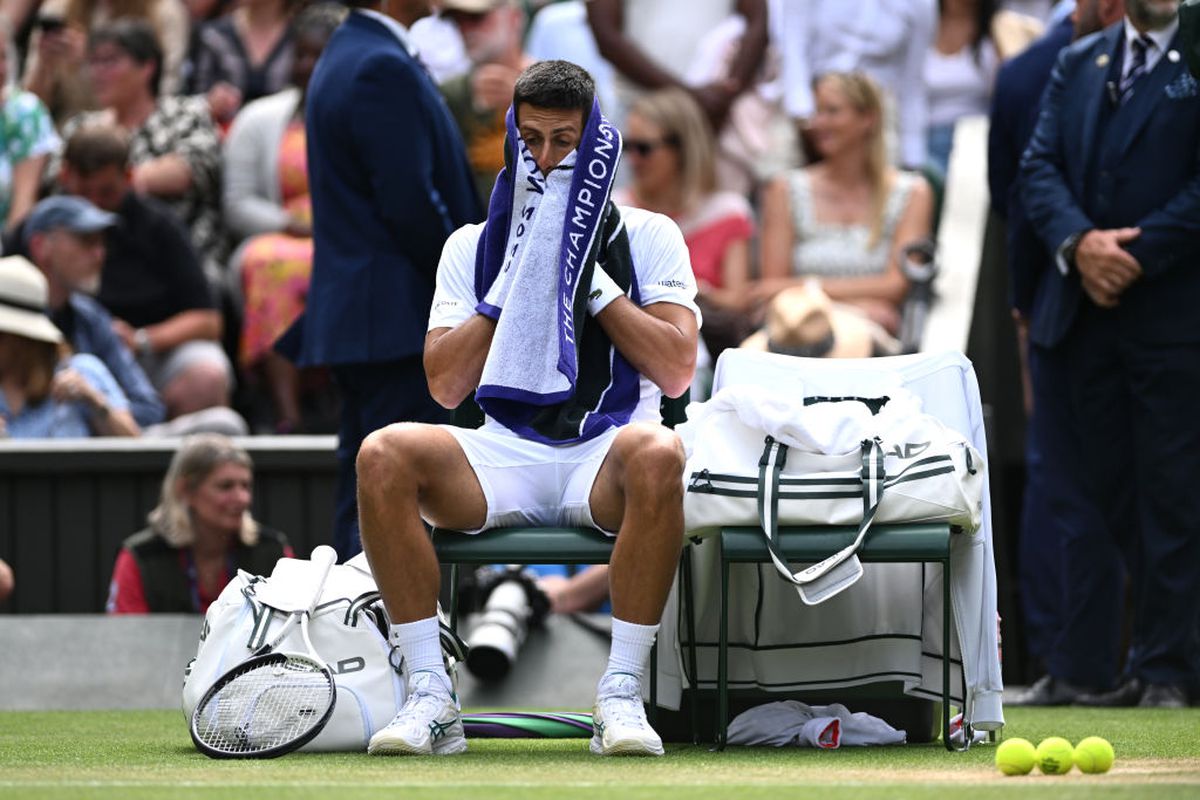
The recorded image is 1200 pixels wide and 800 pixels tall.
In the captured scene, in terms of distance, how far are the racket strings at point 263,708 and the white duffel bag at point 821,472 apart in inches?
39.5

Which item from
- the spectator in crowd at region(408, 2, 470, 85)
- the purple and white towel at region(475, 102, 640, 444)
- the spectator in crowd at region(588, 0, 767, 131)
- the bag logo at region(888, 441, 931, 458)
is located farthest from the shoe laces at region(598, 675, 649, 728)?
the spectator in crowd at region(408, 2, 470, 85)

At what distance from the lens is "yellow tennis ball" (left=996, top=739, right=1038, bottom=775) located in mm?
4844

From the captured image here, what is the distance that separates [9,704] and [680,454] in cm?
378

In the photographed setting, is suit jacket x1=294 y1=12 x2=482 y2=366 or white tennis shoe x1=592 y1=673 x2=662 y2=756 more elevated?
suit jacket x1=294 y1=12 x2=482 y2=366

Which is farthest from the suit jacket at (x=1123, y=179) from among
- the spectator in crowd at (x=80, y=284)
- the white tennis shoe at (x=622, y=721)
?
the spectator in crowd at (x=80, y=284)

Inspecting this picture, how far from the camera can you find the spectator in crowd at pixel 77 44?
11.7 meters

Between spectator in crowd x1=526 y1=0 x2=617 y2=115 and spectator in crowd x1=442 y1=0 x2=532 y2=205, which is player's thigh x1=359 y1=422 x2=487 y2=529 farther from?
spectator in crowd x1=526 y1=0 x2=617 y2=115

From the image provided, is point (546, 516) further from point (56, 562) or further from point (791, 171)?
point (791, 171)

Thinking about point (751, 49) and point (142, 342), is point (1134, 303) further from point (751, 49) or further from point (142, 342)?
point (142, 342)

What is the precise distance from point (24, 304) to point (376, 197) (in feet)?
9.45

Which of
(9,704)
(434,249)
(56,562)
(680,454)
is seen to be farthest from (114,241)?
(680,454)

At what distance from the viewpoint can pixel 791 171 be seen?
1081 centimetres

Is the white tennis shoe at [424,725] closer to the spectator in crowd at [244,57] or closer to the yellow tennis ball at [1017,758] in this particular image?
the yellow tennis ball at [1017,758]

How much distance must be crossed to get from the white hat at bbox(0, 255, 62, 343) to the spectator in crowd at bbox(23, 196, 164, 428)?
490 millimetres
